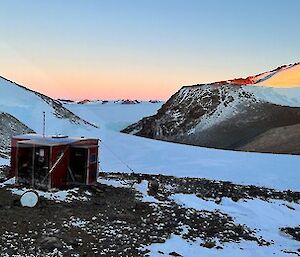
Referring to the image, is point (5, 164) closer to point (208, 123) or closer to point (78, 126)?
point (78, 126)

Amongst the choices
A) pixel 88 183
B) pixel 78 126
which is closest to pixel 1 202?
pixel 88 183

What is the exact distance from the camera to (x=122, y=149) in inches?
1223

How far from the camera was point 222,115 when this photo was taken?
52.1 metres

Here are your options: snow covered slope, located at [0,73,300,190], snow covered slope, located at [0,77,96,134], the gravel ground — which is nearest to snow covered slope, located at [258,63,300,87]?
snow covered slope, located at [0,77,96,134]

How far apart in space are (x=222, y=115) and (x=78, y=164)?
37545 mm

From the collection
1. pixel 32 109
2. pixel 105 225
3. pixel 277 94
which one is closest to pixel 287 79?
pixel 277 94

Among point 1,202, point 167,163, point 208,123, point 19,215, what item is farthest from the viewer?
point 208,123

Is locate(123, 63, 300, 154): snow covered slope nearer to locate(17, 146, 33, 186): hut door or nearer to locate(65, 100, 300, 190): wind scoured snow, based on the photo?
locate(65, 100, 300, 190): wind scoured snow

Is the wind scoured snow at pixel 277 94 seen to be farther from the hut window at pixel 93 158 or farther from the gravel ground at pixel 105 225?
the hut window at pixel 93 158

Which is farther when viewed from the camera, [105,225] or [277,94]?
[277,94]

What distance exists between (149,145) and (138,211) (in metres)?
18.1

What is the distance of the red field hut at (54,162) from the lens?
15266 mm

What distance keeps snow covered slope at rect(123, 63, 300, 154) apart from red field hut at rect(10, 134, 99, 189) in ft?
84.9

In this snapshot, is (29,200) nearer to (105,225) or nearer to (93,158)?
(105,225)
